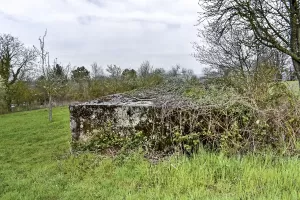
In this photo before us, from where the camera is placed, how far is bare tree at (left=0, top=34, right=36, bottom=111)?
22.6 metres

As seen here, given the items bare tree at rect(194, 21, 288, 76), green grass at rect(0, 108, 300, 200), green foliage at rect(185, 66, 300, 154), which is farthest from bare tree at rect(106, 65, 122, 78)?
green foliage at rect(185, 66, 300, 154)

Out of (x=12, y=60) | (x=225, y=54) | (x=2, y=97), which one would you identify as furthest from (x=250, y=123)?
(x=12, y=60)

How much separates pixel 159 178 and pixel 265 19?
207 inches

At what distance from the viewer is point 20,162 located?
5.50 m

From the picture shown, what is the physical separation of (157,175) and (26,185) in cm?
210

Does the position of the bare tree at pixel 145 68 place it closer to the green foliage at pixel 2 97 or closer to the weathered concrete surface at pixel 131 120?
the green foliage at pixel 2 97

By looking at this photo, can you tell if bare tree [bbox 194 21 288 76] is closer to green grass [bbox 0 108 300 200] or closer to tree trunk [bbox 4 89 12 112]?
green grass [bbox 0 108 300 200]

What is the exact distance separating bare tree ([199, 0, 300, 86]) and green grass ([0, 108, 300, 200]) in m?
3.82

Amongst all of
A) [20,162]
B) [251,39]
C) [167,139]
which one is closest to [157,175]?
[167,139]

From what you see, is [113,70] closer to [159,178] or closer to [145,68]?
[145,68]

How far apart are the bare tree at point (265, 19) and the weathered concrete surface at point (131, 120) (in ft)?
10.3

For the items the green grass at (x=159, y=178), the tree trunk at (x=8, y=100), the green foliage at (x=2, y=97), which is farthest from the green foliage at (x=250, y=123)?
the tree trunk at (x=8, y=100)

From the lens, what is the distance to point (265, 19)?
6.48 metres

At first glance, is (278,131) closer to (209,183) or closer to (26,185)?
(209,183)
